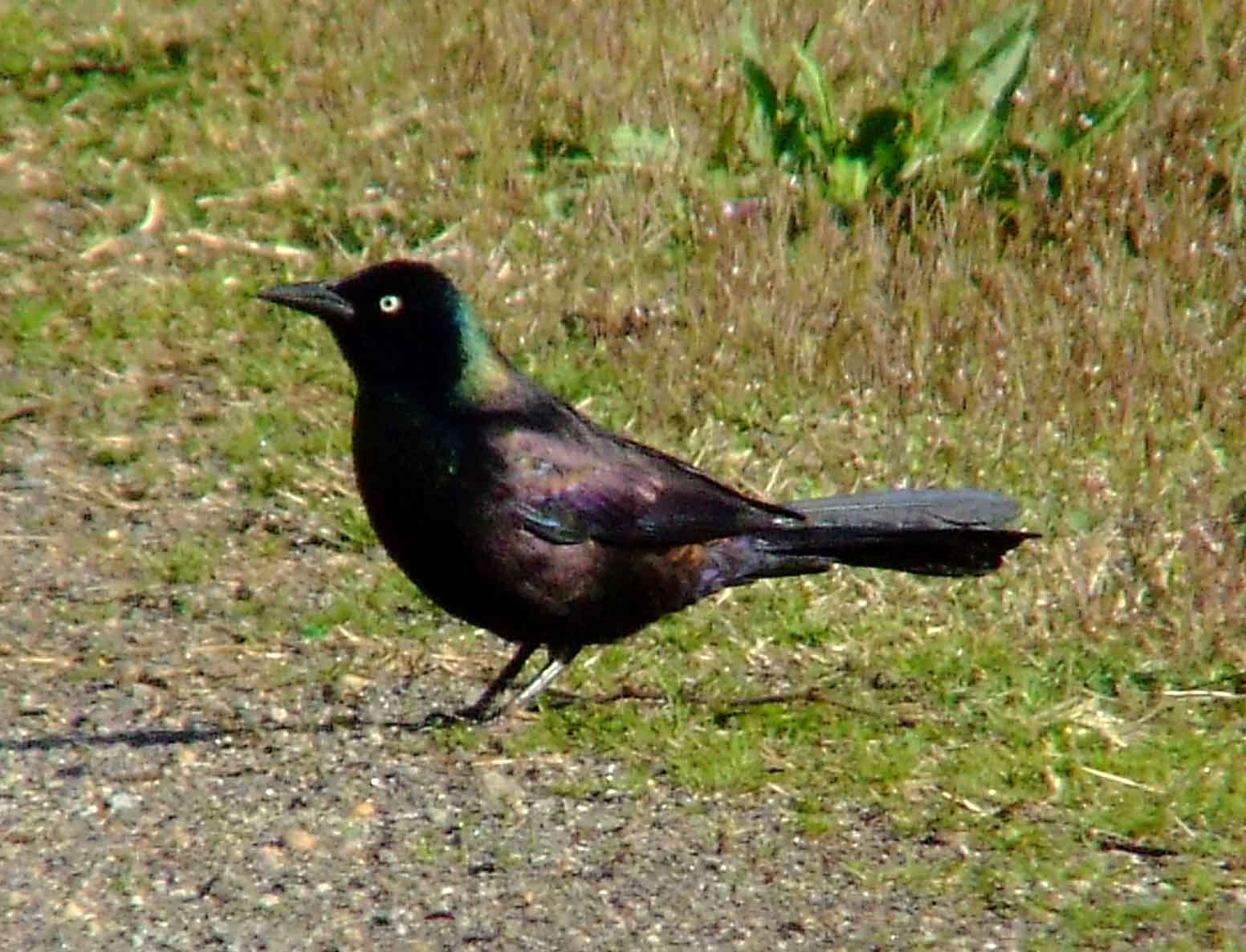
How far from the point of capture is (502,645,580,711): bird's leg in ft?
18.0

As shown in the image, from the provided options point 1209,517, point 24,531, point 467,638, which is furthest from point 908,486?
point 24,531

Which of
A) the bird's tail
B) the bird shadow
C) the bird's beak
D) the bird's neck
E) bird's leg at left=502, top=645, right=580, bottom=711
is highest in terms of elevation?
the bird's beak

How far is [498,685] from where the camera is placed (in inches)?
219

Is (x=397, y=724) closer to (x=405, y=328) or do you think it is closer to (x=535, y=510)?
(x=535, y=510)

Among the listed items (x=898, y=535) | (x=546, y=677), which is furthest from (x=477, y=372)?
(x=898, y=535)

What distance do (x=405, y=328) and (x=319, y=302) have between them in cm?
21

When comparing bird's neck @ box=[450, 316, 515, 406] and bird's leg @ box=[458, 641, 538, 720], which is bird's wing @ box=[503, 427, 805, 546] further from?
bird's leg @ box=[458, 641, 538, 720]

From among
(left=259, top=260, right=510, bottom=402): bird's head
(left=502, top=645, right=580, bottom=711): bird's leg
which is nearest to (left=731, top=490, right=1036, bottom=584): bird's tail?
(left=502, top=645, right=580, bottom=711): bird's leg

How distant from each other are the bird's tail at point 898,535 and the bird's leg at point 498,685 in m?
0.53

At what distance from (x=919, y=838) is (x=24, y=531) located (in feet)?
9.05

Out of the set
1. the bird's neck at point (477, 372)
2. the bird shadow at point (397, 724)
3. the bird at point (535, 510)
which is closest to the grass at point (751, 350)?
the bird shadow at point (397, 724)

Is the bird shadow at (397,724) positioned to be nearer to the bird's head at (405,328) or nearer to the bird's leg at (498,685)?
the bird's leg at (498,685)

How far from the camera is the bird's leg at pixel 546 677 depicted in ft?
18.0

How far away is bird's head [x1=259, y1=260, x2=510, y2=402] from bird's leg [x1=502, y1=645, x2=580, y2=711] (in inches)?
25.4
